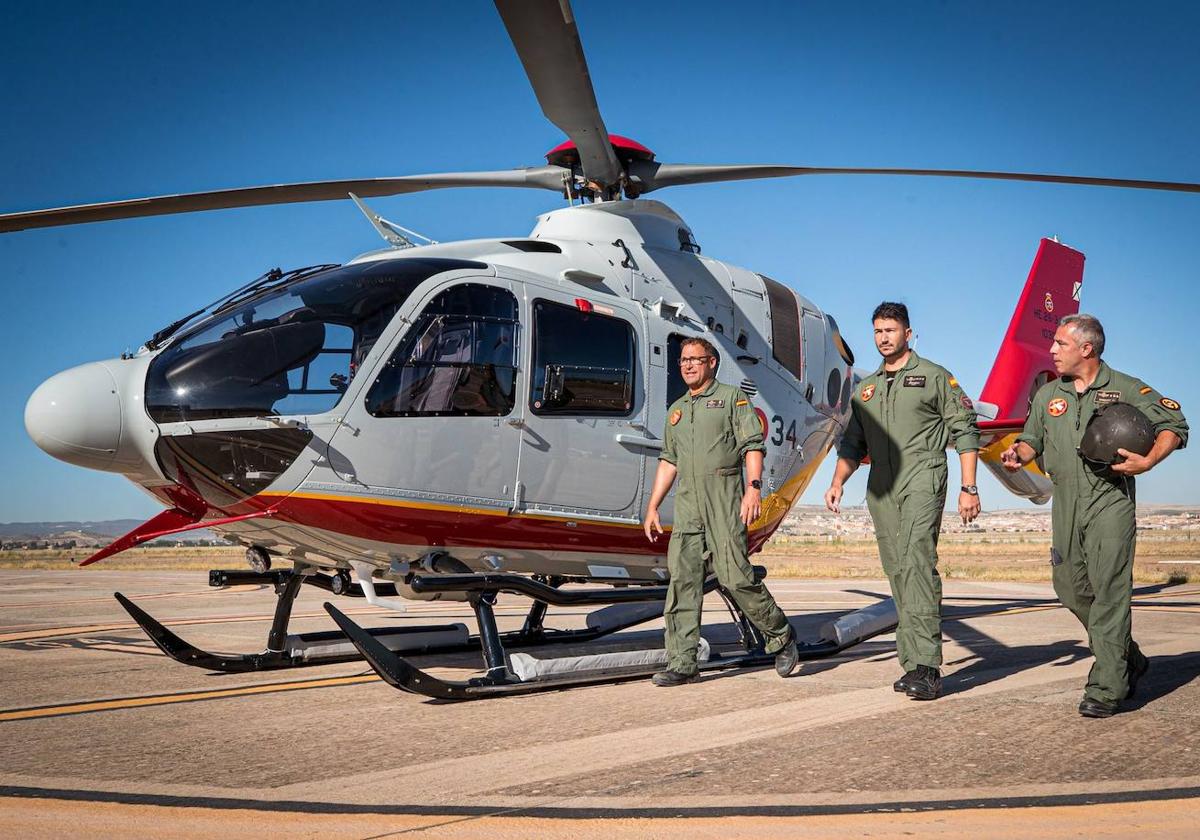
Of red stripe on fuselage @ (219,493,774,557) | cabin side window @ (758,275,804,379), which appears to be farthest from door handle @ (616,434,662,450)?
cabin side window @ (758,275,804,379)

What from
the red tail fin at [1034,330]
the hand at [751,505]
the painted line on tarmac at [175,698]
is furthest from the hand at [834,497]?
the red tail fin at [1034,330]

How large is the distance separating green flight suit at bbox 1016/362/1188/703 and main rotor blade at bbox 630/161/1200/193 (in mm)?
3001

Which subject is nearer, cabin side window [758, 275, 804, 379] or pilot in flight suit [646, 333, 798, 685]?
pilot in flight suit [646, 333, 798, 685]

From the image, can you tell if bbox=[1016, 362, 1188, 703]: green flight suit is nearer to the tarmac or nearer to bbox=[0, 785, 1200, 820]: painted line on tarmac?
the tarmac

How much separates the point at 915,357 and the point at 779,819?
3487 mm

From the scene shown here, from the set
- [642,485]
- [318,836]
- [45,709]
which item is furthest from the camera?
[642,485]

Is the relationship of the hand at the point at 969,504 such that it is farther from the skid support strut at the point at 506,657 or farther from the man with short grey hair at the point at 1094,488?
the skid support strut at the point at 506,657

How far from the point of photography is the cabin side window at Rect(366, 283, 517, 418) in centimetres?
563

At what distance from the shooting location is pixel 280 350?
5441mm

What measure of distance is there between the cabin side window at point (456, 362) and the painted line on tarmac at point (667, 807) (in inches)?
106

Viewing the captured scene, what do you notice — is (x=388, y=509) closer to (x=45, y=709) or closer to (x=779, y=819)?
(x=45, y=709)

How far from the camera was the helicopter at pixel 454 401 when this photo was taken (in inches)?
208

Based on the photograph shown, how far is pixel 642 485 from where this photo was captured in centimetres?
685

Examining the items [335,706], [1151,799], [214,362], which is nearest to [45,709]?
[335,706]
